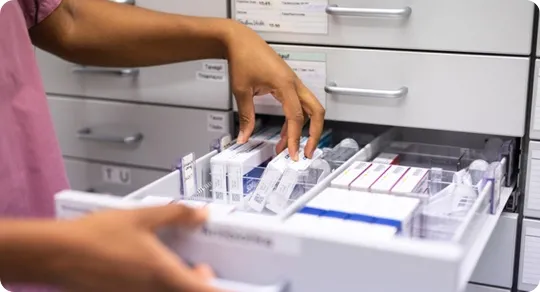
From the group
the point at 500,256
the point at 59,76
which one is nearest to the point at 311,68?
the point at 500,256

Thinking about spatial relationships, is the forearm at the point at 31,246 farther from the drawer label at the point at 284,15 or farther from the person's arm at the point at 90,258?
the drawer label at the point at 284,15

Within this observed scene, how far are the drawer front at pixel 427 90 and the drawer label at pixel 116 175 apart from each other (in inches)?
16.3

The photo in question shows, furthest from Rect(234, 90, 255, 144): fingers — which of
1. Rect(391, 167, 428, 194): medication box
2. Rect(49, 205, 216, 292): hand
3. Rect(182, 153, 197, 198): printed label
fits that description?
Rect(49, 205, 216, 292): hand

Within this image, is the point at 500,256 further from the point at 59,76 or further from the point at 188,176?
the point at 59,76

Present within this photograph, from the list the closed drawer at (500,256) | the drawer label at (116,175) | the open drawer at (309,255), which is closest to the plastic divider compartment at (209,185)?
the open drawer at (309,255)

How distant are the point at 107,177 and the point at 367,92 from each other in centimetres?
56

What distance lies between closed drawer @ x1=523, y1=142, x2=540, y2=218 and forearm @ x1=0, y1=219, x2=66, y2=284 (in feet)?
2.41

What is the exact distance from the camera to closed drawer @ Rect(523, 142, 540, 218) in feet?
3.40

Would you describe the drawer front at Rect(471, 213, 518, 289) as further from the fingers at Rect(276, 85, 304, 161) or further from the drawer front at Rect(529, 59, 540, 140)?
the fingers at Rect(276, 85, 304, 161)

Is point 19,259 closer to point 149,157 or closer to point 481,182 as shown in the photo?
point 481,182

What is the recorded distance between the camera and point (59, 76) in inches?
53.1

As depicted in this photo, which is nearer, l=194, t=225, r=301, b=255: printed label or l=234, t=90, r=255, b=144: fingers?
l=194, t=225, r=301, b=255: printed label

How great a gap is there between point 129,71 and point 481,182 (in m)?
0.65

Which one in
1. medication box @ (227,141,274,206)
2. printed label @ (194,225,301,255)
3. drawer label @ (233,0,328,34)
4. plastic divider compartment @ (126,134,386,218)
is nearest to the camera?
printed label @ (194,225,301,255)
